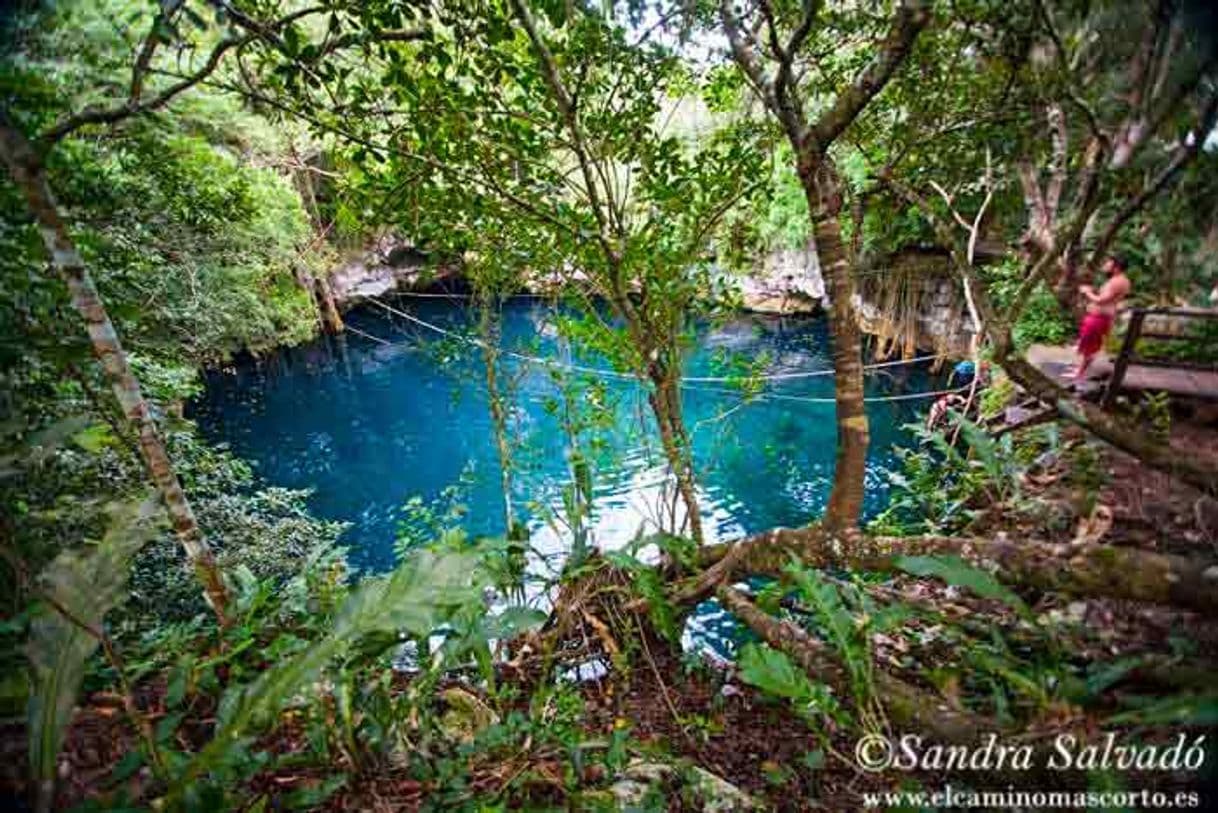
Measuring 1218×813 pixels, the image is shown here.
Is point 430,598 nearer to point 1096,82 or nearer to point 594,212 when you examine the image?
point 594,212

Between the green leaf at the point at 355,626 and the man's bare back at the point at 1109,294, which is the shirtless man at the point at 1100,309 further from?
the green leaf at the point at 355,626

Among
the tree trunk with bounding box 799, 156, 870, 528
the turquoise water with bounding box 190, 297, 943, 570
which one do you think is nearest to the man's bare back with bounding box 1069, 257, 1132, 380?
the turquoise water with bounding box 190, 297, 943, 570

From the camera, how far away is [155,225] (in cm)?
580

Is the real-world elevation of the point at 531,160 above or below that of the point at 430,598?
above

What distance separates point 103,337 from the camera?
6.69ft

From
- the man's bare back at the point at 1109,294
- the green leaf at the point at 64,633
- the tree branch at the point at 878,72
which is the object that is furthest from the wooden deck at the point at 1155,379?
the green leaf at the point at 64,633

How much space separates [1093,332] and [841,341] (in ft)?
12.3

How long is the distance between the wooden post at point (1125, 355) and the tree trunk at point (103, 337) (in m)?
5.73

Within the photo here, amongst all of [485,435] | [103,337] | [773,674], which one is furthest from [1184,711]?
[485,435]

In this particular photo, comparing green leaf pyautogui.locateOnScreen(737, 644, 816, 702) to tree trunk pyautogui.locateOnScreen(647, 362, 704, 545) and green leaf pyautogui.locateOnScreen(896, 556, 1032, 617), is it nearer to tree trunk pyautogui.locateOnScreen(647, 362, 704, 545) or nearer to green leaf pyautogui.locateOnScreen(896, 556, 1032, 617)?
green leaf pyautogui.locateOnScreen(896, 556, 1032, 617)

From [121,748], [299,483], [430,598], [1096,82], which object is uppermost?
[1096,82]

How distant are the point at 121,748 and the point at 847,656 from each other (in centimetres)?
257

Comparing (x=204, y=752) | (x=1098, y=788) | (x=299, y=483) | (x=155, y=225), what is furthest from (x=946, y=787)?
(x=299, y=483)

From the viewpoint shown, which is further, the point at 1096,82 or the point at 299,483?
the point at 299,483
